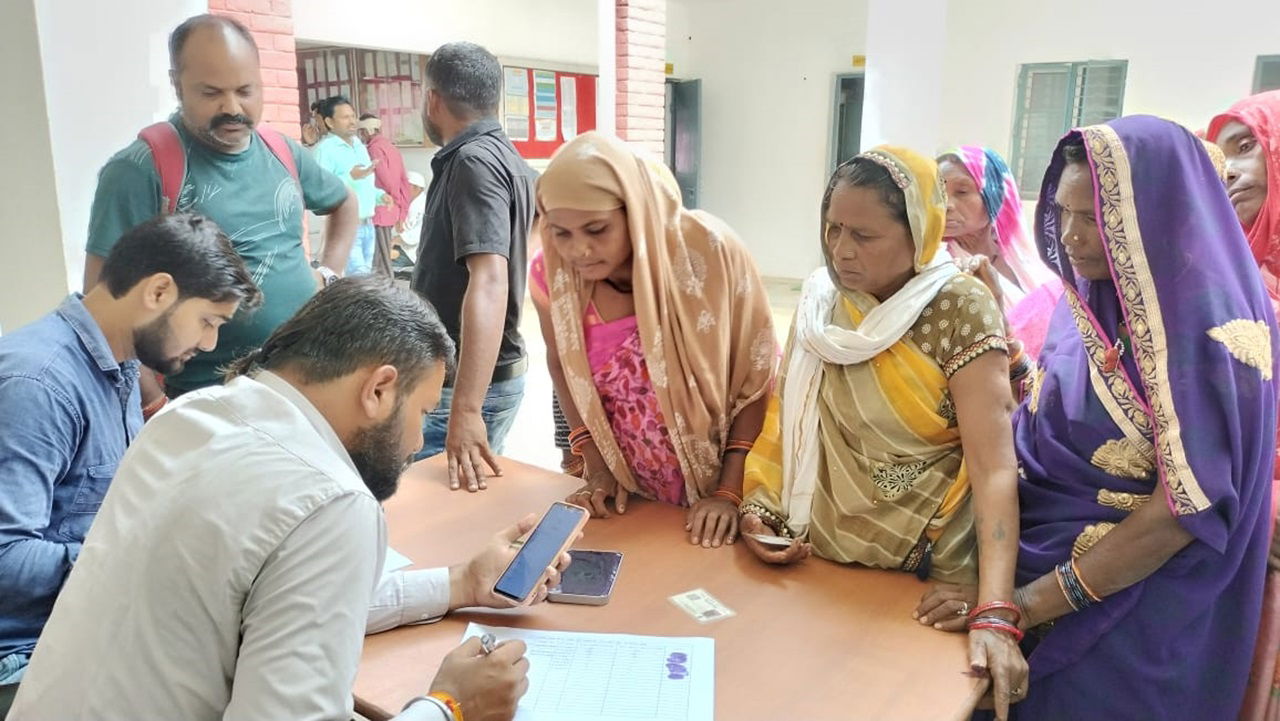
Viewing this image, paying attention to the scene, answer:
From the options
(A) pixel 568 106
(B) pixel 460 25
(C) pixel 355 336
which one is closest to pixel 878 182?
(C) pixel 355 336

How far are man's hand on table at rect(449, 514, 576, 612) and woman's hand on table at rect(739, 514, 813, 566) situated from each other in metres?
0.36

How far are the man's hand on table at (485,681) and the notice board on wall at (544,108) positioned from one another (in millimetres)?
7432

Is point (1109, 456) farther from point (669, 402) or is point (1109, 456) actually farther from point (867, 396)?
point (669, 402)

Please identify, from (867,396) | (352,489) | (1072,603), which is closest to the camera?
(352,489)

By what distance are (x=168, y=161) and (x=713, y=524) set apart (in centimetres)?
161

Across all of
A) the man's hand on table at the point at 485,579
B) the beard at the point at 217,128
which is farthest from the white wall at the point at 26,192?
the man's hand on table at the point at 485,579

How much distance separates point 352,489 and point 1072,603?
1.09m

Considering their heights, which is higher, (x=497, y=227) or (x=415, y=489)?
(x=497, y=227)

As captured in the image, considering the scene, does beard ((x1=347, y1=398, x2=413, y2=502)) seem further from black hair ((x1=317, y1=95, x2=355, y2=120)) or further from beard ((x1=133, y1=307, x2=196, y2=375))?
black hair ((x1=317, y1=95, x2=355, y2=120))

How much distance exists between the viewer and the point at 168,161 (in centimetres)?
210

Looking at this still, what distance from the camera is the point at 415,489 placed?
77.4 inches

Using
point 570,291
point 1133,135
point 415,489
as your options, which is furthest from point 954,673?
point 415,489

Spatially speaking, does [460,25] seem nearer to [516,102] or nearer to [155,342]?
[516,102]

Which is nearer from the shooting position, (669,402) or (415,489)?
(669,402)
